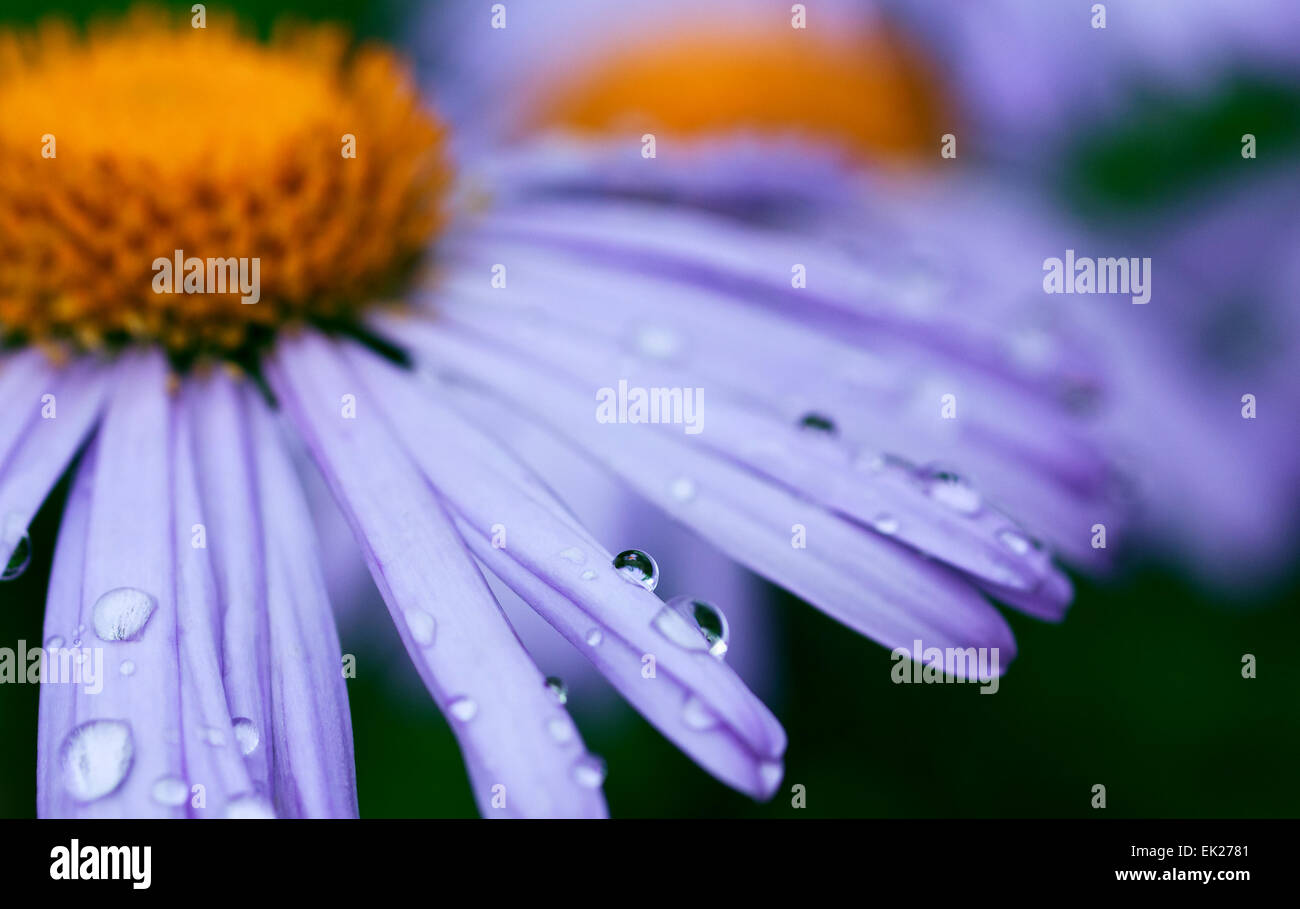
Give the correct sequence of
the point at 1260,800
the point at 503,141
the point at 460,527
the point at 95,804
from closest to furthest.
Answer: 1. the point at 95,804
2. the point at 460,527
3. the point at 1260,800
4. the point at 503,141

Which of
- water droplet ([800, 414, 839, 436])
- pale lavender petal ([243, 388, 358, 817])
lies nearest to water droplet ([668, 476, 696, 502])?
water droplet ([800, 414, 839, 436])

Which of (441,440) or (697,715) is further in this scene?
(441,440)

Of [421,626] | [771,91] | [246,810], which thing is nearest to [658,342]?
[421,626]

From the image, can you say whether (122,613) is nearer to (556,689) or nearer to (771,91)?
(556,689)

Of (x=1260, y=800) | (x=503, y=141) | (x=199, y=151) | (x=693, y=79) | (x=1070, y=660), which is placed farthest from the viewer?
(x=693, y=79)

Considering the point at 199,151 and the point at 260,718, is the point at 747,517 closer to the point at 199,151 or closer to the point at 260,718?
the point at 260,718

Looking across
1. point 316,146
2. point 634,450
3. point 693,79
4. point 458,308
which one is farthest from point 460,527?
point 693,79
